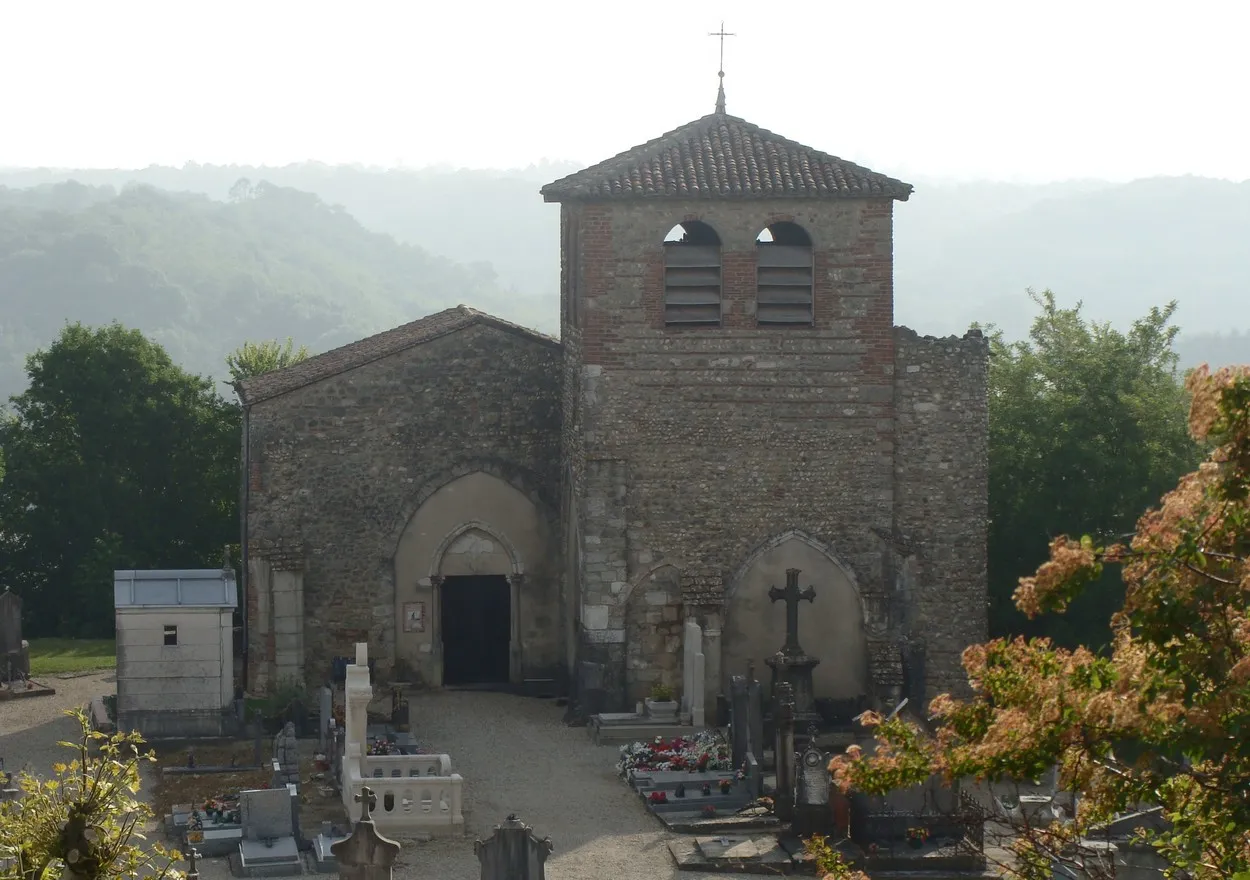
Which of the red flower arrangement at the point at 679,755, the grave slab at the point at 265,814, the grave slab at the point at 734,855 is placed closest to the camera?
the grave slab at the point at 734,855

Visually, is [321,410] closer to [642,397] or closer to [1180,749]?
[642,397]

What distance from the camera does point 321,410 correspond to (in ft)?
90.1

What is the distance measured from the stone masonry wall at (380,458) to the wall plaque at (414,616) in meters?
0.28

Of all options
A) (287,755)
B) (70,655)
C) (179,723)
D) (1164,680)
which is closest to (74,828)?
(1164,680)

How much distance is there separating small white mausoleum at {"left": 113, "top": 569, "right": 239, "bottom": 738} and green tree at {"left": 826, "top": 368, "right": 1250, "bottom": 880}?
16.5 meters

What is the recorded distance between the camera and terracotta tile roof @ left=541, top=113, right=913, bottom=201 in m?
25.6

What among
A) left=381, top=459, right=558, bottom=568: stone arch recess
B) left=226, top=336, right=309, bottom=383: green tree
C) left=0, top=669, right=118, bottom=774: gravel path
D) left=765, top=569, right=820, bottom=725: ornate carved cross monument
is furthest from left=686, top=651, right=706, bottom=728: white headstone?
left=226, top=336, right=309, bottom=383: green tree

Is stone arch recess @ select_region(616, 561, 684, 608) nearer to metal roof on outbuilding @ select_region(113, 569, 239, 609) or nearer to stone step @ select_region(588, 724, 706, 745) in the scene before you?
stone step @ select_region(588, 724, 706, 745)

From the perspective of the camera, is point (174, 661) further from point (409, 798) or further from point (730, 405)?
point (730, 405)

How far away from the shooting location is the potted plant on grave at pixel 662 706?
2547 cm

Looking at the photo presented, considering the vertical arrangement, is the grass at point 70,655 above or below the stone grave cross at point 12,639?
below

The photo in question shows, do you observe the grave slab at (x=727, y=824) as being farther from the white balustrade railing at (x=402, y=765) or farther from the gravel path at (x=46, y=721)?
the gravel path at (x=46, y=721)

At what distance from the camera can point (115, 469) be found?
3672 cm

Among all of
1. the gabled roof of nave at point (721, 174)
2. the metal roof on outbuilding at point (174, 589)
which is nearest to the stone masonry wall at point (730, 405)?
the gabled roof of nave at point (721, 174)
